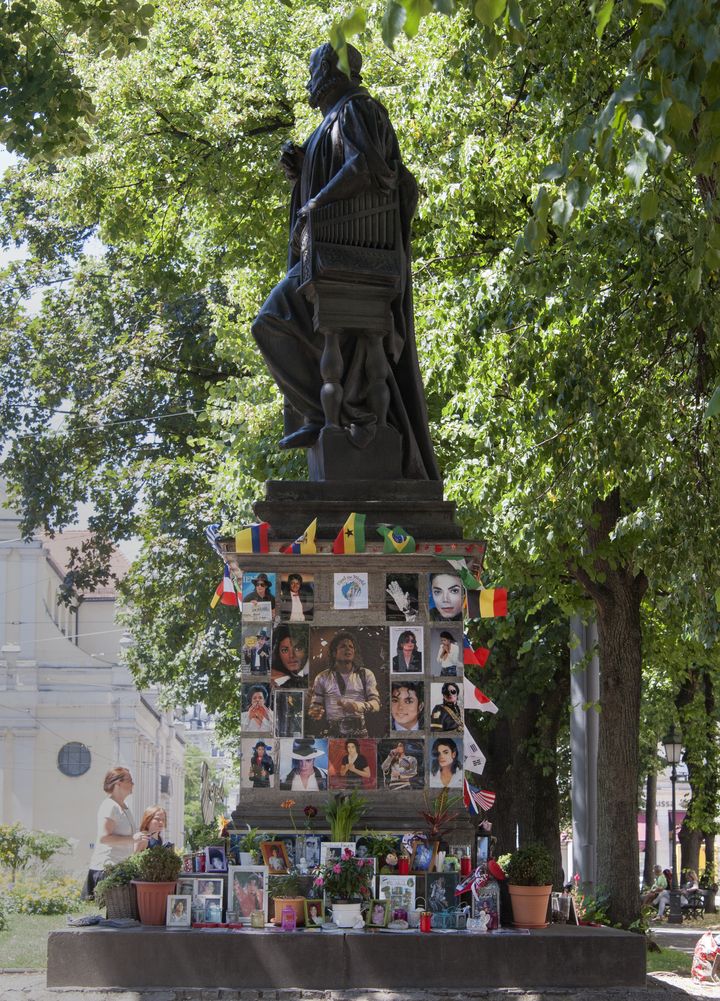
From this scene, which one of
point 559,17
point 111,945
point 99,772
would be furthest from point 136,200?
point 99,772

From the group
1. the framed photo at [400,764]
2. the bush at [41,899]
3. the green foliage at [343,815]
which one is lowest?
the bush at [41,899]

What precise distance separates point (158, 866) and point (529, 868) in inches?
78.6

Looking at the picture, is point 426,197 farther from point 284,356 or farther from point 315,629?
point 315,629

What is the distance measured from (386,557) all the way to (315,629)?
60 centimetres

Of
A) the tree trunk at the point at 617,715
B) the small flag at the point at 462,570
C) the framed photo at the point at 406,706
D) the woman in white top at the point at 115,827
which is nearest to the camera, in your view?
the framed photo at the point at 406,706

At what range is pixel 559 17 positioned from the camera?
13180 millimetres

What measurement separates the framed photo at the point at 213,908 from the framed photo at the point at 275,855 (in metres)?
0.39

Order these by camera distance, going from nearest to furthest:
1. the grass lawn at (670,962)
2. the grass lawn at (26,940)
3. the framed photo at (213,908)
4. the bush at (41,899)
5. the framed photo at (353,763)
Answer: the framed photo at (213,908) < the framed photo at (353,763) < the grass lawn at (26,940) < the grass lawn at (670,962) < the bush at (41,899)

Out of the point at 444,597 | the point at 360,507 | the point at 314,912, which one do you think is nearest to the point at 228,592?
the point at 360,507

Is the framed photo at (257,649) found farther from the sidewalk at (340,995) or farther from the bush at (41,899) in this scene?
the bush at (41,899)

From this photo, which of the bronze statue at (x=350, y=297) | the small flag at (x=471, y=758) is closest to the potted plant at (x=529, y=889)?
the small flag at (x=471, y=758)

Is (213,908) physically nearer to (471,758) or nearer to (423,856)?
(423,856)

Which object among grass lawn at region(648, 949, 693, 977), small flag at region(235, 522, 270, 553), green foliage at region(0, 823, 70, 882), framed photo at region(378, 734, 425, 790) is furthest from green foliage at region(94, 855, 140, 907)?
green foliage at region(0, 823, 70, 882)

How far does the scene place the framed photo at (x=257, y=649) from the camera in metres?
8.98
